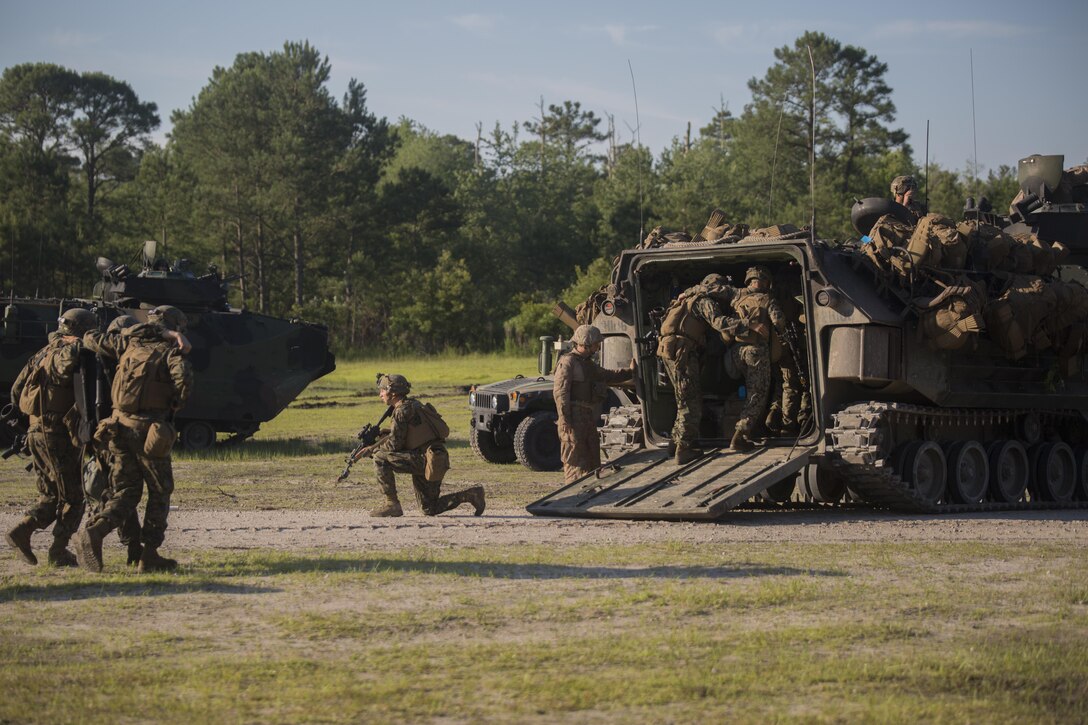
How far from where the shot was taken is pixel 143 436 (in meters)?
10.4

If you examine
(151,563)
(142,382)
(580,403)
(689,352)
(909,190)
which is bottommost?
(151,563)

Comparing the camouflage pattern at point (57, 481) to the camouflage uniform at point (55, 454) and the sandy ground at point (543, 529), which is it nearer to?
the camouflage uniform at point (55, 454)

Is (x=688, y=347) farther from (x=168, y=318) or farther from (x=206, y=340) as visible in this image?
(x=206, y=340)

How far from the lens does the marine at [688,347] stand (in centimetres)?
1545

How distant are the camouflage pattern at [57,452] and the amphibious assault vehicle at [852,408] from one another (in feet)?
15.6

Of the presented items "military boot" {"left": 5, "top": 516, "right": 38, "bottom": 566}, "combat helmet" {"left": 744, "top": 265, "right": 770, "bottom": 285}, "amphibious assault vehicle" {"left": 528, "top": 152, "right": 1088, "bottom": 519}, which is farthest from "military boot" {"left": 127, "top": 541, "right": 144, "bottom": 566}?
"combat helmet" {"left": 744, "top": 265, "right": 770, "bottom": 285}

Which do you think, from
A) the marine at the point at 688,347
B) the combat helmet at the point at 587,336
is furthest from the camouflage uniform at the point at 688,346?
the combat helmet at the point at 587,336

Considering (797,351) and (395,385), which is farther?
(797,351)

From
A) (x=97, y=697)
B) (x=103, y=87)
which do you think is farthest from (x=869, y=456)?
(x=103, y=87)

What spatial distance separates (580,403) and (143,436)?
638 cm

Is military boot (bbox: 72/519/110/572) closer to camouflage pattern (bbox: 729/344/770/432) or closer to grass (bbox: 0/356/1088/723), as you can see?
grass (bbox: 0/356/1088/723)

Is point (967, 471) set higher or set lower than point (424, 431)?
lower

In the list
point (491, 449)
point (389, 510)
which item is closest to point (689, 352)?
point (389, 510)

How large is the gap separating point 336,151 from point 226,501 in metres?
45.0
